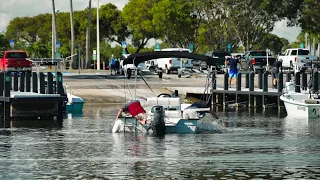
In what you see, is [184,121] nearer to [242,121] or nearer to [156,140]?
[156,140]

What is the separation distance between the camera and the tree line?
361 feet

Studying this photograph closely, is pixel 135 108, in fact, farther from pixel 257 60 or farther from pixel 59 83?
pixel 257 60

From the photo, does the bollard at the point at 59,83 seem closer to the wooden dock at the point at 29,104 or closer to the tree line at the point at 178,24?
the wooden dock at the point at 29,104

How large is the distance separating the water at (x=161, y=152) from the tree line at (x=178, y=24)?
67626 millimetres

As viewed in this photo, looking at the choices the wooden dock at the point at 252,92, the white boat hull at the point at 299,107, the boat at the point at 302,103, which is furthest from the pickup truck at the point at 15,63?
the white boat hull at the point at 299,107

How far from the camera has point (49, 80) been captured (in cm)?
4678

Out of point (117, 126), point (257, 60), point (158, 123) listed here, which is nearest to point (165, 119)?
point (158, 123)

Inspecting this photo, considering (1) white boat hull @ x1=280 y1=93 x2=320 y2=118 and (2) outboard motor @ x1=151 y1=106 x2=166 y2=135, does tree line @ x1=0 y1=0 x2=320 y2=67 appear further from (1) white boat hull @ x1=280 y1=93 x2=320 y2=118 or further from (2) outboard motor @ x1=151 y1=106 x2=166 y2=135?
(2) outboard motor @ x1=151 y1=106 x2=166 y2=135

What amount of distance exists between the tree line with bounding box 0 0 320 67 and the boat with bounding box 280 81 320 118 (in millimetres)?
58906

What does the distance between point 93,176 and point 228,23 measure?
89123mm

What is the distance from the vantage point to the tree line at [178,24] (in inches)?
4331

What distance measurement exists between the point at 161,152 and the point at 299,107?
50.5ft

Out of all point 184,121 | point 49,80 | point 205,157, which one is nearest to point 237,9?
point 49,80

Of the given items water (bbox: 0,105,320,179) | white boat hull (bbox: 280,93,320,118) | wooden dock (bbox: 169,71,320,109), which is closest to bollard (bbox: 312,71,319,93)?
wooden dock (bbox: 169,71,320,109)
